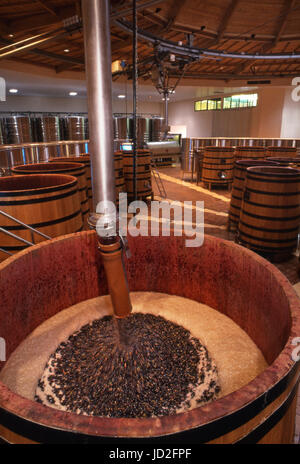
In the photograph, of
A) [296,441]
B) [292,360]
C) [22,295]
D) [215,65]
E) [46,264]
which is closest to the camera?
[292,360]

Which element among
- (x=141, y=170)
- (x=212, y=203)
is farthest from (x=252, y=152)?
(x=141, y=170)

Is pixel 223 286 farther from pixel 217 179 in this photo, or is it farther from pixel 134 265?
pixel 217 179

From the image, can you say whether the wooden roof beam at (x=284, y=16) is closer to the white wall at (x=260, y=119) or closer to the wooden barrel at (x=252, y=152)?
the wooden barrel at (x=252, y=152)

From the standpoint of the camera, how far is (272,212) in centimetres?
395

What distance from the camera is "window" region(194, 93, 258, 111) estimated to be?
48.6ft

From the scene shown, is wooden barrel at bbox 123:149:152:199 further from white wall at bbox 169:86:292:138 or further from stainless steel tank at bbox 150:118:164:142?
white wall at bbox 169:86:292:138

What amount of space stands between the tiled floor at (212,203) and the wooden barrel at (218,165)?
0.34 meters

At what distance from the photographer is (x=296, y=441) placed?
1.59m

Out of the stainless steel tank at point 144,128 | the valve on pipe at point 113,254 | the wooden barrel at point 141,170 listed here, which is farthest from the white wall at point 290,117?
the valve on pipe at point 113,254

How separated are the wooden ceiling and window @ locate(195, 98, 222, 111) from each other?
7.72 m

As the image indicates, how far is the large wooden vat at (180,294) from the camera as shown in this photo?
85cm

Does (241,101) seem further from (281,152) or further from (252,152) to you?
(252,152)

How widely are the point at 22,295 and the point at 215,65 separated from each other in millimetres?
11118
